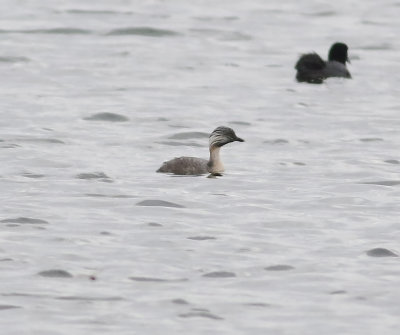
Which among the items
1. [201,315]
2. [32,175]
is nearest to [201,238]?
[201,315]

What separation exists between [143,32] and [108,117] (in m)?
9.02

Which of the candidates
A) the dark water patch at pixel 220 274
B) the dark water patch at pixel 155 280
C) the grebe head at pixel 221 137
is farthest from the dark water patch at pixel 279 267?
the grebe head at pixel 221 137

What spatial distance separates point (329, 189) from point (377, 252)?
3106mm

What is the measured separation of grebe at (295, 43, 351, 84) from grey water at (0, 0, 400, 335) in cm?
29

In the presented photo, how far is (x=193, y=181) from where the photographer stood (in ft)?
59.1

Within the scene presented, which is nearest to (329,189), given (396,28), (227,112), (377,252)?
(377,252)

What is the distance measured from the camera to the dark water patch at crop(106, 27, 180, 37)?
102 ft

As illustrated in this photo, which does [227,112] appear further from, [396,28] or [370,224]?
[396,28]

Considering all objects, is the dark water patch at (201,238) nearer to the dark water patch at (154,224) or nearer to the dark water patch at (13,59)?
the dark water patch at (154,224)

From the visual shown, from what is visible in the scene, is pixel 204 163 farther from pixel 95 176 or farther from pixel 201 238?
pixel 201 238

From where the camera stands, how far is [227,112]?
75.6ft

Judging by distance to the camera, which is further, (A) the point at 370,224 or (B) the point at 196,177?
(B) the point at 196,177

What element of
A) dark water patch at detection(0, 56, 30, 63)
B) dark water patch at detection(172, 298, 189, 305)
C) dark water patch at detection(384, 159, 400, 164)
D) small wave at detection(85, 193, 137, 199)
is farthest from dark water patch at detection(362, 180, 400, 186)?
dark water patch at detection(0, 56, 30, 63)

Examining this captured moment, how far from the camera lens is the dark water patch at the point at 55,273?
43.9 feet
